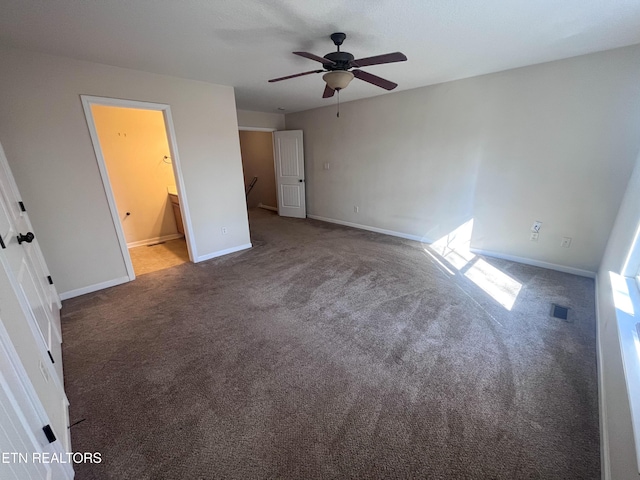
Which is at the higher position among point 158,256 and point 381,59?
point 381,59

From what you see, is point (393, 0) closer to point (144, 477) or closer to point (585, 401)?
point (585, 401)

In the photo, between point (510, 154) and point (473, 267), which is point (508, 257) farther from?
point (510, 154)

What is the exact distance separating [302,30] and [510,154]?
9.35 ft

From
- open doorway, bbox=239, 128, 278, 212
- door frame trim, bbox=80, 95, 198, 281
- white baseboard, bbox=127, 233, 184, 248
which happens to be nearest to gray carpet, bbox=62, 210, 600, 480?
door frame trim, bbox=80, 95, 198, 281

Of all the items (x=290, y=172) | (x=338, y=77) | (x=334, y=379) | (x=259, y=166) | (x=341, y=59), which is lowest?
(x=334, y=379)

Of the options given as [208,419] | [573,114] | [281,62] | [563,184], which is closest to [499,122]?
[573,114]

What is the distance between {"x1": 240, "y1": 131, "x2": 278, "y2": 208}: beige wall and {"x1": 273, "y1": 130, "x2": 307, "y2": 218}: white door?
0.71 metres

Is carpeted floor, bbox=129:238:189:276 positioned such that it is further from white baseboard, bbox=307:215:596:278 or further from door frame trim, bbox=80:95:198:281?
white baseboard, bbox=307:215:596:278

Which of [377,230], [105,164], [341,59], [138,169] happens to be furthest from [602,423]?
[138,169]

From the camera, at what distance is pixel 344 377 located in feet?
5.80

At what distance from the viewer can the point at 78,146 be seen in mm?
2635

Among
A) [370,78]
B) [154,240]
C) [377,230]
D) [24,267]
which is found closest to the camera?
[24,267]

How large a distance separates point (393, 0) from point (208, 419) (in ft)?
9.27

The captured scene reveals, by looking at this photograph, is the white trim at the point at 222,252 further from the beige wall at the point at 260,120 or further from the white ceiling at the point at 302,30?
the beige wall at the point at 260,120
